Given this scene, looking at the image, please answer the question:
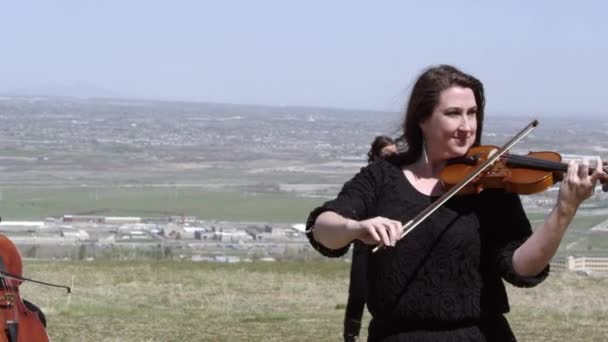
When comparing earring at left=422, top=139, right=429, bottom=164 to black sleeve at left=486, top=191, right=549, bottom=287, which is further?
earring at left=422, top=139, right=429, bottom=164

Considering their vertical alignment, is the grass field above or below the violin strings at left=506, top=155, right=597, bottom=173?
below

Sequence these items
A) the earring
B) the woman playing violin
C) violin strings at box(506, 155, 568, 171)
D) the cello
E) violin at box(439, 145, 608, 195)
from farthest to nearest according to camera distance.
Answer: the cello
violin strings at box(506, 155, 568, 171)
the earring
violin at box(439, 145, 608, 195)
the woman playing violin

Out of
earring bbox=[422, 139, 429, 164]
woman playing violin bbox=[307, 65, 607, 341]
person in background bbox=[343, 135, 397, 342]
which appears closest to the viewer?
woman playing violin bbox=[307, 65, 607, 341]

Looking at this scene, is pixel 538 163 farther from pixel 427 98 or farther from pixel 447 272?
pixel 447 272

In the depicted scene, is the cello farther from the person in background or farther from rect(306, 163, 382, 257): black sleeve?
rect(306, 163, 382, 257): black sleeve

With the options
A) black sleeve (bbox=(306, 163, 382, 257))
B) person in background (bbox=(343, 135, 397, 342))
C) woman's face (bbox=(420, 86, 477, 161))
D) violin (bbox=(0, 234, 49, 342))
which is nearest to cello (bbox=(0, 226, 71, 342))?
violin (bbox=(0, 234, 49, 342))

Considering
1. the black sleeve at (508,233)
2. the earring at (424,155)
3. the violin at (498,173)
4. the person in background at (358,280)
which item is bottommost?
the person in background at (358,280)

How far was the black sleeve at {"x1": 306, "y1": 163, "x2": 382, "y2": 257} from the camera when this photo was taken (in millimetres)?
3389

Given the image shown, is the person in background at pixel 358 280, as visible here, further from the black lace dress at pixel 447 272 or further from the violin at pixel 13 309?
the black lace dress at pixel 447 272

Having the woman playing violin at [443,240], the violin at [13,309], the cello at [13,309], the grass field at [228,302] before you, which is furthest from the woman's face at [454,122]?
the grass field at [228,302]

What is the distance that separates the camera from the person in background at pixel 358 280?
293 inches

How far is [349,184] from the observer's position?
137 inches

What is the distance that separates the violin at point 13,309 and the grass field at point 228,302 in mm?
3631

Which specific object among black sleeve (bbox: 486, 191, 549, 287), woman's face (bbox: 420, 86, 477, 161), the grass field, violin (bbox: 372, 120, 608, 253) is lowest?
the grass field
